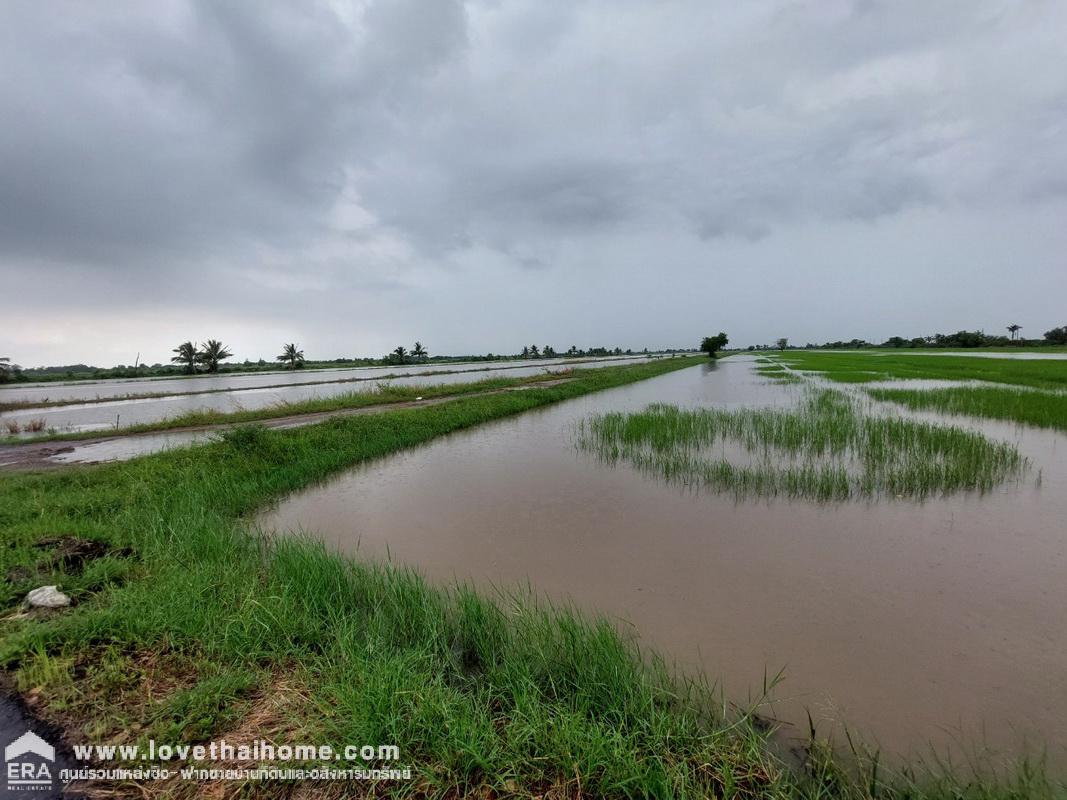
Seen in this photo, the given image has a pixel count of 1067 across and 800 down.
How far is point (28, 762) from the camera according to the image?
177 centimetres

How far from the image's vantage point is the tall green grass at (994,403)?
10.5 meters

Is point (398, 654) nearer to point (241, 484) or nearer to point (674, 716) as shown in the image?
point (674, 716)

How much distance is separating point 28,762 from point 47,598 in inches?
64.8

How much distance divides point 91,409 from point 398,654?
95.8 feet

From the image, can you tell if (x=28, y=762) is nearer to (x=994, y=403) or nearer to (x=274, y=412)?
(x=274, y=412)

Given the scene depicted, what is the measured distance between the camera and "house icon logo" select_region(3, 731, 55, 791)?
5.55 ft

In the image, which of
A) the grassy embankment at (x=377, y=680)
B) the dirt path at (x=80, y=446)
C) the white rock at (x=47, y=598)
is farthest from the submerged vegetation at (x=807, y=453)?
the dirt path at (x=80, y=446)

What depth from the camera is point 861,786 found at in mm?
1876

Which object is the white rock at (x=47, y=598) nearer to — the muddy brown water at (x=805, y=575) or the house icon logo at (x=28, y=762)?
the house icon logo at (x=28, y=762)

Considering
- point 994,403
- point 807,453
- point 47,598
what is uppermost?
point 47,598

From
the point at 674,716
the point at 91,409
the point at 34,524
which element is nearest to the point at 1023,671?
Answer: the point at 674,716

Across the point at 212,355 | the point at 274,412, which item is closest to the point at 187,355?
the point at 212,355

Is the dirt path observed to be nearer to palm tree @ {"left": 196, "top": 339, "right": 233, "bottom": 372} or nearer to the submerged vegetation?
the submerged vegetation

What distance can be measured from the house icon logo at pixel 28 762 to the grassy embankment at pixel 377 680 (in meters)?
0.10
